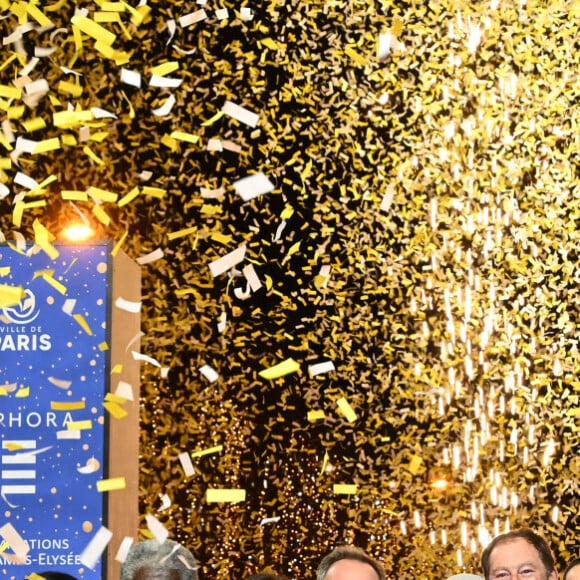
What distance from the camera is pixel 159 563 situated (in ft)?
6.87

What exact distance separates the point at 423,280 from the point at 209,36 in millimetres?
2760

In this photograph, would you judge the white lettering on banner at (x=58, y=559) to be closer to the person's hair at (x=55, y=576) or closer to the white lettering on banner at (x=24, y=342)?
the person's hair at (x=55, y=576)

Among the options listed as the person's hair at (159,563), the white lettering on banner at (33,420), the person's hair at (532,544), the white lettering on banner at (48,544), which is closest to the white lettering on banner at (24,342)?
the white lettering on banner at (33,420)

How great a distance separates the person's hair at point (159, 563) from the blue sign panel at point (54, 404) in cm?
67

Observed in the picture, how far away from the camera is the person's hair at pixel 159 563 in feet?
6.85

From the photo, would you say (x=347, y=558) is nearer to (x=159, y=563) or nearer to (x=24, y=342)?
(x=159, y=563)

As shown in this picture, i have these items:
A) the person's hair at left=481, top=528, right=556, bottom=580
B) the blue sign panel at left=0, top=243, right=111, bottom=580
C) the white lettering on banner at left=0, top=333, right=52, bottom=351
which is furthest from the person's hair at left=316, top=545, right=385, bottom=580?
the white lettering on banner at left=0, top=333, right=52, bottom=351

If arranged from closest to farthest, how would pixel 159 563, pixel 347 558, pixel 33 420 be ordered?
pixel 159 563, pixel 347 558, pixel 33 420

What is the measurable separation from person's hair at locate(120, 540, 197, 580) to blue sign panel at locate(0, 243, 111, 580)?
0.67 m

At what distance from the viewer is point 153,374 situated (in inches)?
402

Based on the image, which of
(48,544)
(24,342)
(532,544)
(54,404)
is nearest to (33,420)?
(54,404)

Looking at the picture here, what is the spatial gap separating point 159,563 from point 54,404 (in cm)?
84

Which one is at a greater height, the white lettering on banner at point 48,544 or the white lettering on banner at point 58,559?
the white lettering on banner at point 48,544

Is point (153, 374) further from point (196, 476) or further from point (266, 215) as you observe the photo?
point (266, 215)
